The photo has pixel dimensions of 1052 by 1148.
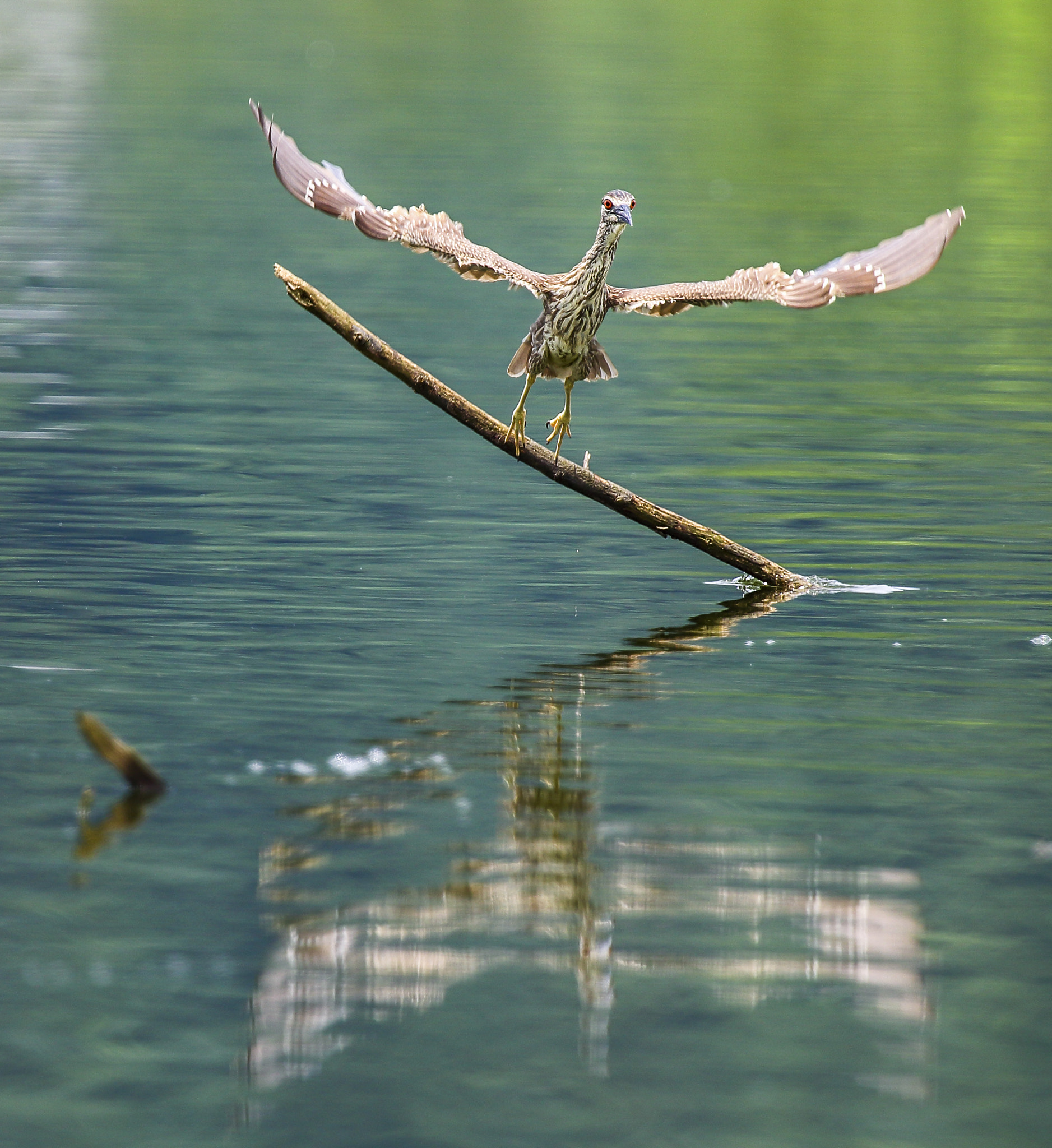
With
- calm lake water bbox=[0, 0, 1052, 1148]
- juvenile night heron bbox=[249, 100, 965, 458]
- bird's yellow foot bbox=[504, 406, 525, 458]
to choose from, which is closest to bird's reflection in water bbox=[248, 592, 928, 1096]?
calm lake water bbox=[0, 0, 1052, 1148]

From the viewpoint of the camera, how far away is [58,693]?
930cm

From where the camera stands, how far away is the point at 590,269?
991cm

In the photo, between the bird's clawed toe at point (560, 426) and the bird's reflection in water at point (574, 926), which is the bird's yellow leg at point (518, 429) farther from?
the bird's reflection in water at point (574, 926)

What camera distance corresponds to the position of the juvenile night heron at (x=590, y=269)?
987 centimetres

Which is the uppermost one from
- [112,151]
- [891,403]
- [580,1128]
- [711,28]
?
[711,28]

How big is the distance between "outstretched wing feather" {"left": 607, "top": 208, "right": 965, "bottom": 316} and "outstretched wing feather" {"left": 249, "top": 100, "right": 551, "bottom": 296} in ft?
2.07

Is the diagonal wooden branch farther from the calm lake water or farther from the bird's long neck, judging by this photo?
the bird's long neck

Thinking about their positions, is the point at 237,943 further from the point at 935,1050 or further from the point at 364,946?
the point at 935,1050

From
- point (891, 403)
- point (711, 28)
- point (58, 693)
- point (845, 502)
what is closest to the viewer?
point (58, 693)

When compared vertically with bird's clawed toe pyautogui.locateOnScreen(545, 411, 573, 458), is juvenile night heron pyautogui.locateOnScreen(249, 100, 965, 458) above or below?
above

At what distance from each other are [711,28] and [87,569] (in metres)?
58.9

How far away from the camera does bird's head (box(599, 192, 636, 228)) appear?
378 inches

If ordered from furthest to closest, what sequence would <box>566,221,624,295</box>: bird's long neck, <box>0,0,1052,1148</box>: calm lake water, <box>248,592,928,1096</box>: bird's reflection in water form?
1. <box>566,221,624,295</box>: bird's long neck
2. <box>248,592,928,1096</box>: bird's reflection in water
3. <box>0,0,1052,1148</box>: calm lake water

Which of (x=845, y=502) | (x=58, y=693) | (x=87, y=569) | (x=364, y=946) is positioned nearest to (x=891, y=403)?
(x=845, y=502)
